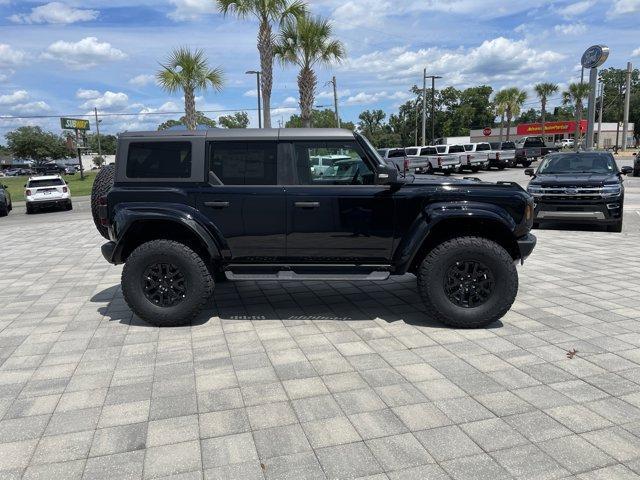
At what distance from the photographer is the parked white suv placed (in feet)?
65.5

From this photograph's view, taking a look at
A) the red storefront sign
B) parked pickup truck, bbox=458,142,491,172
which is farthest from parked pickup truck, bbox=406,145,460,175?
the red storefront sign

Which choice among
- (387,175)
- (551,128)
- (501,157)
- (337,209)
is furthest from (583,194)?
(551,128)

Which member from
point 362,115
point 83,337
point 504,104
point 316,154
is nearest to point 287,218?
point 316,154

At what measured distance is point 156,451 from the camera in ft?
9.52

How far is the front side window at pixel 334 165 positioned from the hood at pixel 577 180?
7113 mm

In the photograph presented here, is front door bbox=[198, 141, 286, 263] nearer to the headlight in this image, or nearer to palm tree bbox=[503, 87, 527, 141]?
the headlight

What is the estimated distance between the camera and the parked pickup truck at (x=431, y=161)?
98.3 ft

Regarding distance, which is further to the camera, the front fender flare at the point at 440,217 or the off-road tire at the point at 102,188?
the off-road tire at the point at 102,188

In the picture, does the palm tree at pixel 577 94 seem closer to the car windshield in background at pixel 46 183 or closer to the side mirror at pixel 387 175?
the car windshield in background at pixel 46 183

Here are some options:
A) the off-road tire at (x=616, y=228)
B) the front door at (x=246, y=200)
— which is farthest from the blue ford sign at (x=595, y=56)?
the front door at (x=246, y=200)

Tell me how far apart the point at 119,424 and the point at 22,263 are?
6.64 metres

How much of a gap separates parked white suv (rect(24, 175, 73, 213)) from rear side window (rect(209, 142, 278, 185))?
1804cm

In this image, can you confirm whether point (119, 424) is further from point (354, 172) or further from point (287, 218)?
point (354, 172)

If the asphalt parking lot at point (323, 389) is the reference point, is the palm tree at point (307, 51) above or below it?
above
